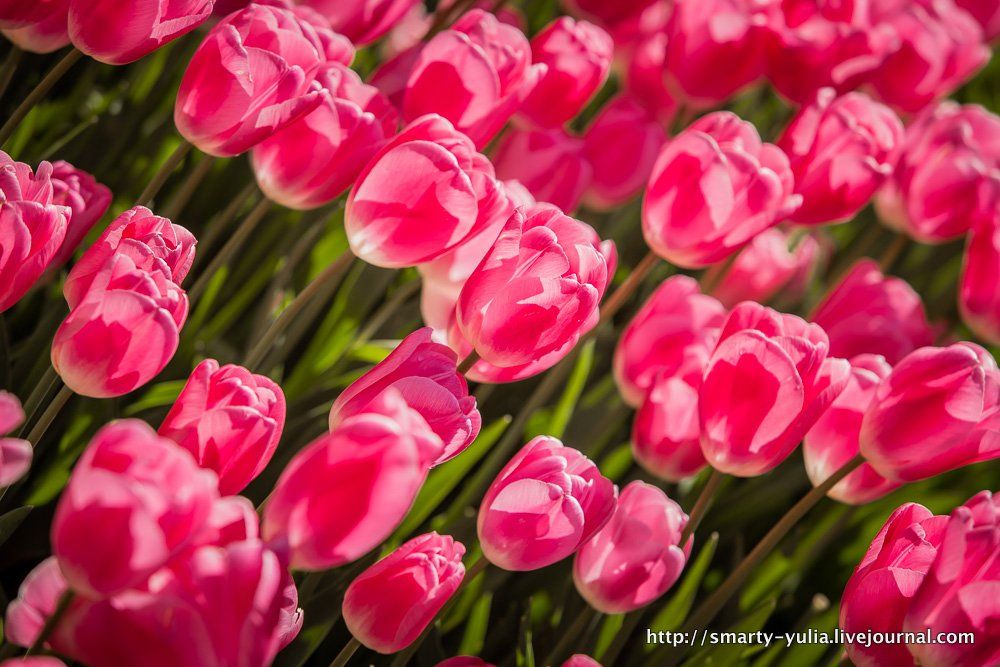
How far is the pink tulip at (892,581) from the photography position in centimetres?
59

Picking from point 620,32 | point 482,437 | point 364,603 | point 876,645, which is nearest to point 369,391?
point 364,603

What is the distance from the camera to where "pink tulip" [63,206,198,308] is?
1.66 feet

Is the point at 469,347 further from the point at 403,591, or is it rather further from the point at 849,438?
the point at 849,438

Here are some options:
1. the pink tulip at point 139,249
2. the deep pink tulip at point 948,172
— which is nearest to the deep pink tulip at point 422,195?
the pink tulip at point 139,249

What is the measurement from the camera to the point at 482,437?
0.79m

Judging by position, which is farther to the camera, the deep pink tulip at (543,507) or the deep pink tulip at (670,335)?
the deep pink tulip at (670,335)

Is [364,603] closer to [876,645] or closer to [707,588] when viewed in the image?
[876,645]

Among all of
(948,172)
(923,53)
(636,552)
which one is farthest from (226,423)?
(923,53)

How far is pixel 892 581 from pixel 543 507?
→ 0.23 meters

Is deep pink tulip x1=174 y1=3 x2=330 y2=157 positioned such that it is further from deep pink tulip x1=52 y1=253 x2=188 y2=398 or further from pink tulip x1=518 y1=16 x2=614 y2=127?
pink tulip x1=518 y1=16 x2=614 y2=127

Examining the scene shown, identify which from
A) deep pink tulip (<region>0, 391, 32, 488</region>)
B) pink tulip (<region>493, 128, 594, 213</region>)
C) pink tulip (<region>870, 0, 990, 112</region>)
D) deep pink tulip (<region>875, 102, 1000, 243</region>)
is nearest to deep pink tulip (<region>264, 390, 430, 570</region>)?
deep pink tulip (<region>0, 391, 32, 488</region>)

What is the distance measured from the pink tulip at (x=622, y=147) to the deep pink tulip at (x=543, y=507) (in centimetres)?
44

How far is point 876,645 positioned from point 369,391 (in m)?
0.36

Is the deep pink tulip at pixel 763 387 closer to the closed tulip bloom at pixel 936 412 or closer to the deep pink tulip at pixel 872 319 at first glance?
the closed tulip bloom at pixel 936 412
